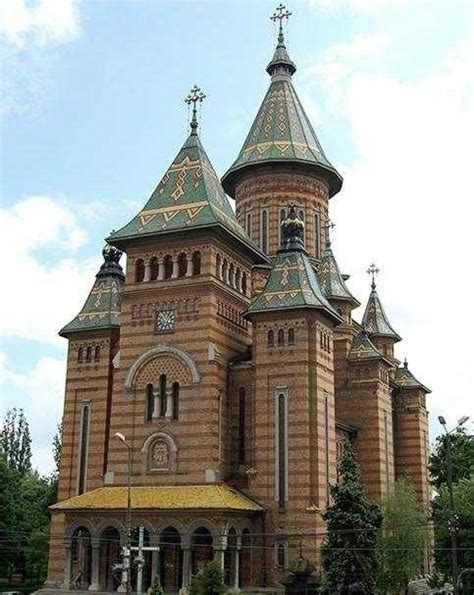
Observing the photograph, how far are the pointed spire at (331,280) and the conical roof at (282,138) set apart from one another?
534 centimetres

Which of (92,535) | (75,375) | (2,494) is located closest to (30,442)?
(2,494)

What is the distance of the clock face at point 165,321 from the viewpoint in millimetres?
39875

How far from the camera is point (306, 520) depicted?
118 feet

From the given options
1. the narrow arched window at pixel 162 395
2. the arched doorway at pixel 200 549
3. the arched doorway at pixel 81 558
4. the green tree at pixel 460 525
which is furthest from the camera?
the green tree at pixel 460 525

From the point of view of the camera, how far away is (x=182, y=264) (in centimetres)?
4056

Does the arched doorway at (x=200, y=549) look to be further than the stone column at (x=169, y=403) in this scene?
No

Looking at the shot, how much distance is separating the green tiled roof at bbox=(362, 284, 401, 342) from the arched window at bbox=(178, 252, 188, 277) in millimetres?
19057

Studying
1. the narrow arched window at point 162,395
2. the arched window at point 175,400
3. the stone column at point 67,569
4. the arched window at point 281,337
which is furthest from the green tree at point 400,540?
the stone column at point 67,569

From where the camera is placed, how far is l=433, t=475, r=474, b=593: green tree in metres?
42.8

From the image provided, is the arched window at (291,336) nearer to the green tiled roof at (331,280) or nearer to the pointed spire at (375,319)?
the green tiled roof at (331,280)

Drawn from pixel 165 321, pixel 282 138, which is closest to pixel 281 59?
pixel 282 138

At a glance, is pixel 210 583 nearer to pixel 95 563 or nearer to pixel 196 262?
pixel 95 563

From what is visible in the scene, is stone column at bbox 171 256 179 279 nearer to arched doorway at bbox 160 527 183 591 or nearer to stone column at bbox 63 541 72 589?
arched doorway at bbox 160 527 183 591

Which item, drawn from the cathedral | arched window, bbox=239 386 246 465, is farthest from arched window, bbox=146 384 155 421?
arched window, bbox=239 386 246 465
